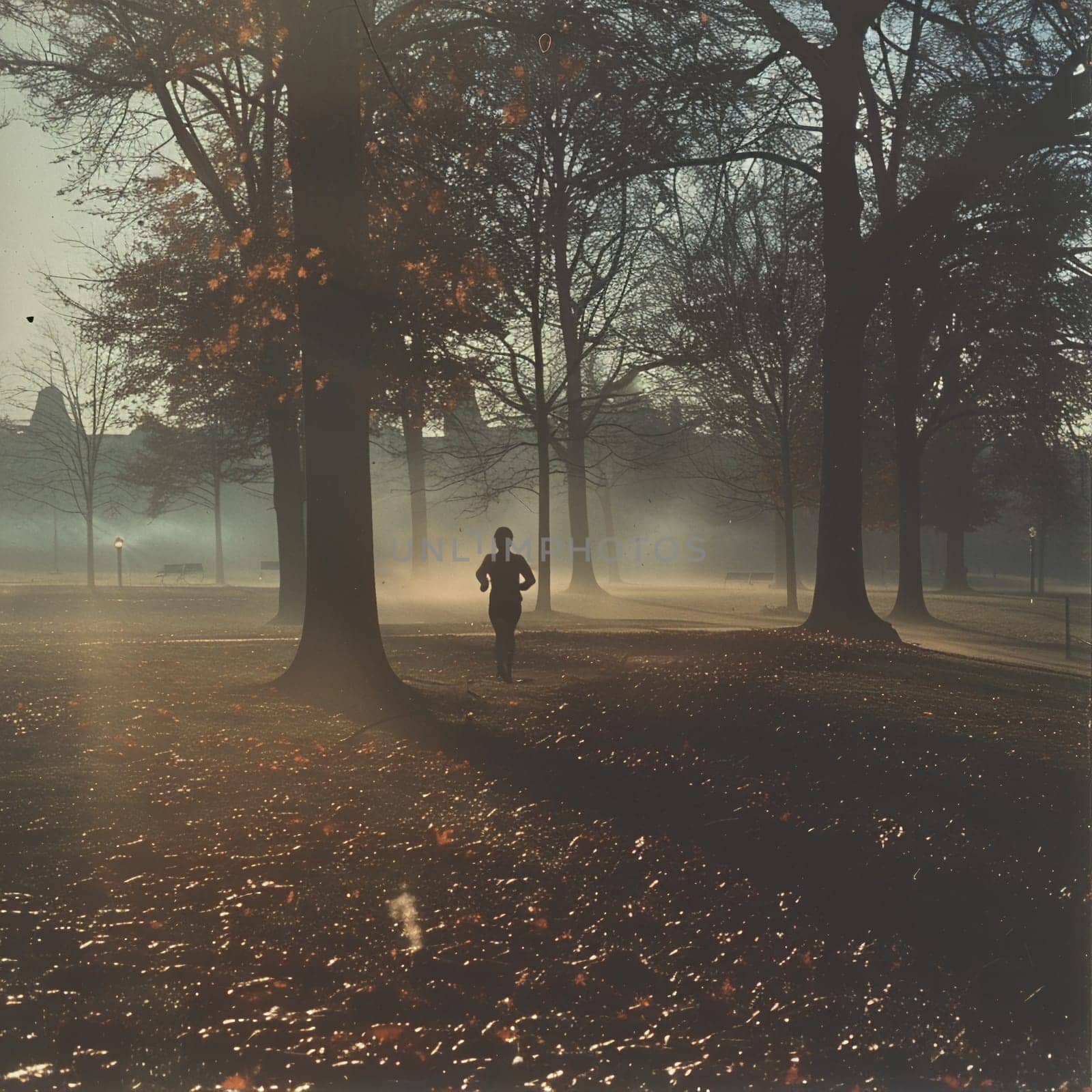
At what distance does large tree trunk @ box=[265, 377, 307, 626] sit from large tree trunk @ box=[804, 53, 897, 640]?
952 cm

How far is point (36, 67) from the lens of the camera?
1506cm

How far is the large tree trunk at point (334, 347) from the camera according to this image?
11047 millimetres

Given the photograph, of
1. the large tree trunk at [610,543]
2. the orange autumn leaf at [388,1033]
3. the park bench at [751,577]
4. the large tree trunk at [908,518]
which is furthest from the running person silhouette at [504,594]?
the park bench at [751,577]

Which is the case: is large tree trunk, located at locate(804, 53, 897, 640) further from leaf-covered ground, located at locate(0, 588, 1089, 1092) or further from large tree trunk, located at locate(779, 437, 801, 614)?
large tree trunk, located at locate(779, 437, 801, 614)

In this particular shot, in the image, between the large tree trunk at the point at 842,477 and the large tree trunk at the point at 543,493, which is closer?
the large tree trunk at the point at 842,477

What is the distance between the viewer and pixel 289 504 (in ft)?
74.4

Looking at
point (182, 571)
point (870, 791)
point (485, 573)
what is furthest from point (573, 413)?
point (182, 571)

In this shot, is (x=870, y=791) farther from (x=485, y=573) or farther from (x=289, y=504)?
(x=289, y=504)

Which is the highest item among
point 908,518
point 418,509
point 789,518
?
point 418,509

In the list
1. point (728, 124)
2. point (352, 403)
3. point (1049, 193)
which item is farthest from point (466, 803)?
point (1049, 193)

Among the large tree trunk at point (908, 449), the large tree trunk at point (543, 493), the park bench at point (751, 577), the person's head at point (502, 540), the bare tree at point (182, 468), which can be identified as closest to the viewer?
the person's head at point (502, 540)

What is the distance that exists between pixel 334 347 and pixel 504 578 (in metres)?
3.16

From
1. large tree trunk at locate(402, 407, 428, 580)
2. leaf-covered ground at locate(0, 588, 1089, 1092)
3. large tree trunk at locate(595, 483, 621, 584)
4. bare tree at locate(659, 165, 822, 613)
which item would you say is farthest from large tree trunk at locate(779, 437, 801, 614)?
large tree trunk at locate(595, 483, 621, 584)

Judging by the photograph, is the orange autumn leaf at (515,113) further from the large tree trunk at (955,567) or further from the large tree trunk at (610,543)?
the large tree trunk at (610,543)
